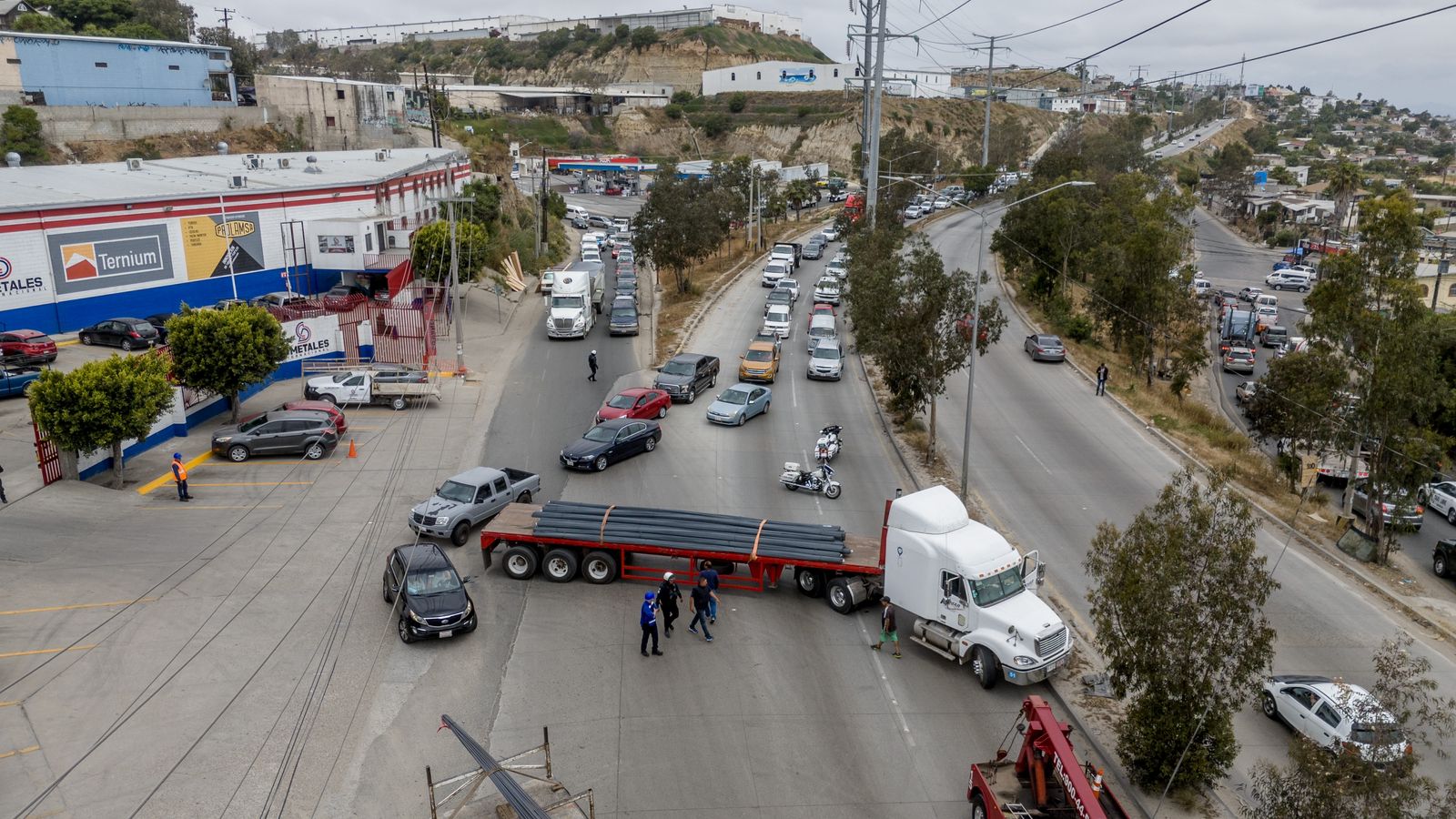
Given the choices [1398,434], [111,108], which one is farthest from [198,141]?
[1398,434]

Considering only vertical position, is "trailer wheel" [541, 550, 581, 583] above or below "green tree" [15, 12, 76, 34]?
below

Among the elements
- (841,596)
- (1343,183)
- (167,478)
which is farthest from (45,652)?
(1343,183)

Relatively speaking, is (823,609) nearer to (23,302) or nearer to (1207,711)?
(1207,711)

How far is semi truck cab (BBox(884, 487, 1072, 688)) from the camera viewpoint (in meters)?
16.2

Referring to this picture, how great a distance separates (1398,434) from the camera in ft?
77.6

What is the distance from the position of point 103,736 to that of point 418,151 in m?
66.3

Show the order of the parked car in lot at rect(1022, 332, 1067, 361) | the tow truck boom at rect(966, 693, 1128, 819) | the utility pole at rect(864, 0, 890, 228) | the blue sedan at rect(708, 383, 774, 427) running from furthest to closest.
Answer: the utility pole at rect(864, 0, 890, 228) < the parked car in lot at rect(1022, 332, 1067, 361) < the blue sedan at rect(708, 383, 774, 427) < the tow truck boom at rect(966, 693, 1128, 819)

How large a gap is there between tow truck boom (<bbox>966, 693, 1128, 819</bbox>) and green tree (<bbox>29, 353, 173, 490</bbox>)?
2221cm

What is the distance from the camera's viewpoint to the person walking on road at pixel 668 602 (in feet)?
57.8

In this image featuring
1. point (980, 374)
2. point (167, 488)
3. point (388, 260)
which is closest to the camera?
point (167, 488)

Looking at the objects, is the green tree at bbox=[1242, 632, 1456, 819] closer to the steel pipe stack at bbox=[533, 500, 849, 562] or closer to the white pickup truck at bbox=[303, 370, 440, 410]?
the steel pipe stack at bbox=[533, 500, 849, 562]

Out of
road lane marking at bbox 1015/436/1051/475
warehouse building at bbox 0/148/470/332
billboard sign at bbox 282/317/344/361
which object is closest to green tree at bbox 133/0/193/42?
warehouse building at bbox 0/148/470/332

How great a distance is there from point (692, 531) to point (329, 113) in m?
79.7

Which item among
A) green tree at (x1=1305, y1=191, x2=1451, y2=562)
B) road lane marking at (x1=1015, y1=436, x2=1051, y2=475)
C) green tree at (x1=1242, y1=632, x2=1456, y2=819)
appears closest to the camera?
green tree at (x1=1242, y1=632, x2=1456, y2=819)
